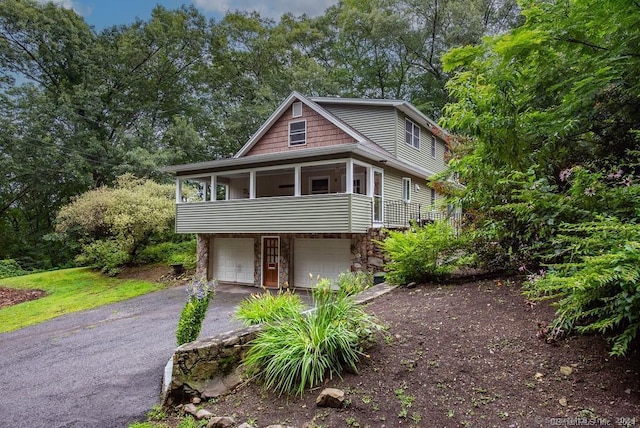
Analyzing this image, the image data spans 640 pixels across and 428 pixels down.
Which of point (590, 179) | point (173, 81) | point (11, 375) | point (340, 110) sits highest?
point (173, 81)

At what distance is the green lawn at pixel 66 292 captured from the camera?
10250 mm

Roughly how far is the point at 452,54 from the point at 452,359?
409cm

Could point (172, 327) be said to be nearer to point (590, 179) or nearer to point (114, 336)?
point (114, 336)

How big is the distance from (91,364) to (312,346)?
4.58m

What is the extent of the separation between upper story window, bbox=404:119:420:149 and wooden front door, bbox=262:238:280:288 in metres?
7.04

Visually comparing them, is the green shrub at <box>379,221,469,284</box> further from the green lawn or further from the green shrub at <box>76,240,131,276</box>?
the green shrub at <box>76,240,131,276</box>

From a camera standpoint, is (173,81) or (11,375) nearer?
(11,375)

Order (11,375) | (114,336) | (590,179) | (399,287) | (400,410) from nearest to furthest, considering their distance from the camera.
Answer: (400,410)
(590,179)
(11,375)
(399,287)
(114,336)

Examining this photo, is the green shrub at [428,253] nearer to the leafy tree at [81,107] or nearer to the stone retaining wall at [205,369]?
the stone retaining wall at [205,369]

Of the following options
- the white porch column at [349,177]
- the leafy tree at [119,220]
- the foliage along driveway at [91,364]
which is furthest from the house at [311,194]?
the foliage along driveway at [91,364]

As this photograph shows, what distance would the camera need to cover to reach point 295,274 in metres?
12.8

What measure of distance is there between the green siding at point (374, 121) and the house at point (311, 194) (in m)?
0.04

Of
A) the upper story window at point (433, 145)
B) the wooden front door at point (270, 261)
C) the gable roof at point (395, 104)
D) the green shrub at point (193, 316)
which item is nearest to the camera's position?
the green shrub at point (193, 316)

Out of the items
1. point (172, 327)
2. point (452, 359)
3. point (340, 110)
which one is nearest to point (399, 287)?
point (452, 359)
